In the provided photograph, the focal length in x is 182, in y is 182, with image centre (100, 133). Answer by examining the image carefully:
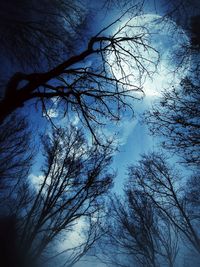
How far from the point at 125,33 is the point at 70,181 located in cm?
699

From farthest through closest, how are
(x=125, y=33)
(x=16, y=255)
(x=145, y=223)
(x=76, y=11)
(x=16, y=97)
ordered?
(x=145, y=223) → (x=16, y=255) → (x=125, y=33) → (x=76, y=11) → (x=16, y=97)

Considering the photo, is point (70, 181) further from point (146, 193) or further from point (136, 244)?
point (136, 244)

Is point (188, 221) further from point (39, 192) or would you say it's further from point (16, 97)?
point (16, 97)

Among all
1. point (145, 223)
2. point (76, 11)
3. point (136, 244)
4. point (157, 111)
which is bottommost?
point (136, 244)

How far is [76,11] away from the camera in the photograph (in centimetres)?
538

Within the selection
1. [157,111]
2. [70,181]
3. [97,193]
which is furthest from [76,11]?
[97,193]

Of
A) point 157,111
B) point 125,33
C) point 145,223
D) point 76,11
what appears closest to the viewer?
point 76,11

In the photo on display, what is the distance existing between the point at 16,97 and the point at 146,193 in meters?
→ 10.5

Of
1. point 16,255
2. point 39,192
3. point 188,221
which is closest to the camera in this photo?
point 16,255

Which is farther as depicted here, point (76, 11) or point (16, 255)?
point (16, 255)

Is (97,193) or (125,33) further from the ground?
(125,33)

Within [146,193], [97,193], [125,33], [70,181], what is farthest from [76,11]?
[146,193]

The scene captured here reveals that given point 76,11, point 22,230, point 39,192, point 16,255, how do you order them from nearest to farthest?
1. point 76,11
2. point 16,255
3. point 22,230
4. point 39,192

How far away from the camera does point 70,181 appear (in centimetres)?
925
